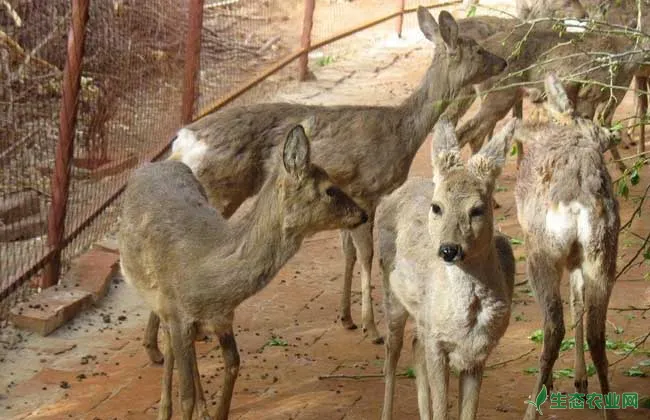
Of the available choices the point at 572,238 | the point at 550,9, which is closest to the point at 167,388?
the point at 572,238

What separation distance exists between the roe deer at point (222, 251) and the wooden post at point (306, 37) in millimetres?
8066

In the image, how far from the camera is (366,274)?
8.52 metres

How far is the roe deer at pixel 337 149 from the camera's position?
8180 mm

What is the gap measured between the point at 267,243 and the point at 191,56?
5.35 meters

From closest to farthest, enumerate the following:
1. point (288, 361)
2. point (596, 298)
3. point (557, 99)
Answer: point (596, 298) → point (557, 99) → point (288, 361)

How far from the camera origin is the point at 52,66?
9.91m

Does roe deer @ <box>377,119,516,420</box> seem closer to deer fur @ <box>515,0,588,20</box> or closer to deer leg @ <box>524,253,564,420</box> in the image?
deer leg @ <box>524,253,564,420</box>

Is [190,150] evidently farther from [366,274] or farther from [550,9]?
[550,9]

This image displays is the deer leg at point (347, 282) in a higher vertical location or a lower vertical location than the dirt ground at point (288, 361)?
higher

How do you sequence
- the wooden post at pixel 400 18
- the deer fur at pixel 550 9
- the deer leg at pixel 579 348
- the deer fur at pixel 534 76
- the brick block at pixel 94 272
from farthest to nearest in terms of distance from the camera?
the wooden post at pixel 400 18 < the deer fur at pixel 550 9 < the deer fur at pixel 534 76 < the brick block at pixel 94 272 < the deer leg at pixel 579 348

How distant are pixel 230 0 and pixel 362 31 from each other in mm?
4471

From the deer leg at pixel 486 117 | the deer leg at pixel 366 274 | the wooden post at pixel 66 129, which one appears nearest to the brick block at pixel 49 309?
the wooden post at pixel 66 129

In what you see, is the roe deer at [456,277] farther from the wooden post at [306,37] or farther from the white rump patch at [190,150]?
the wooden post at [306,37]

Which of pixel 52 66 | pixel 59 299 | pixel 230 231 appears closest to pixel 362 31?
pixel 52 66
